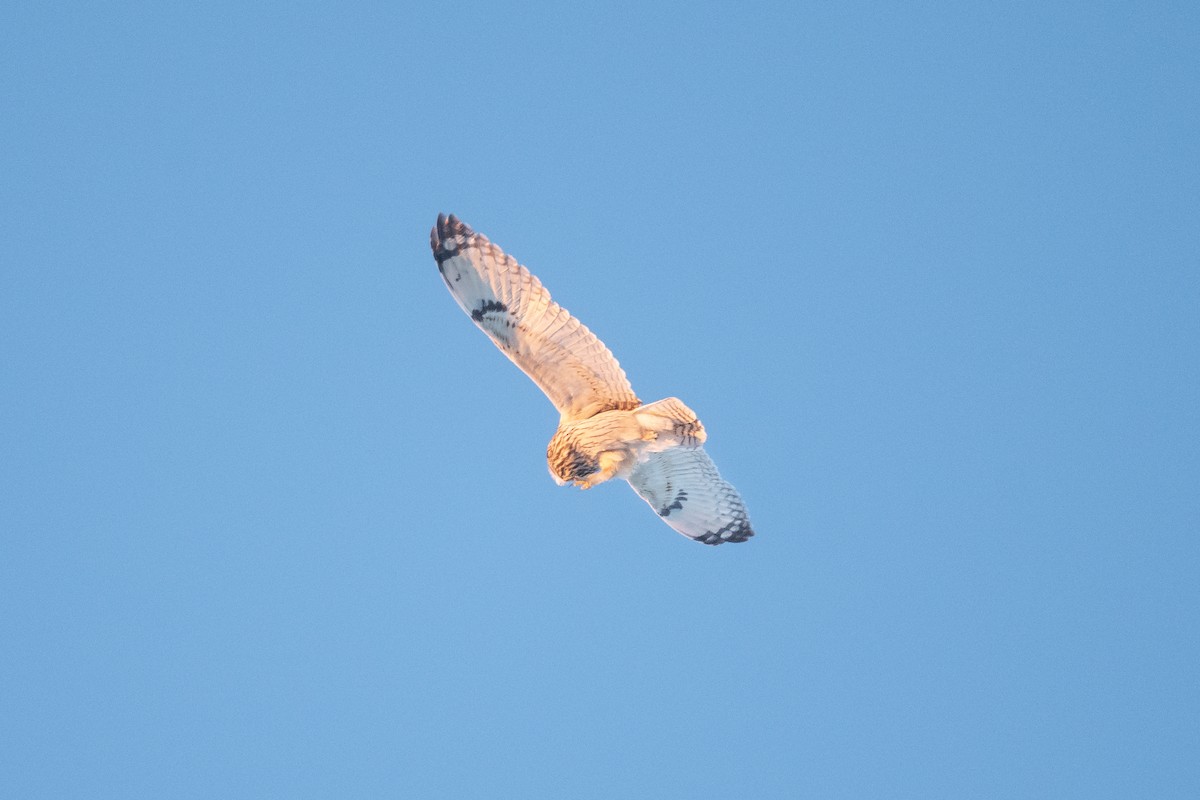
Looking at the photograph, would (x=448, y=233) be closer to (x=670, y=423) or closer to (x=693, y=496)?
(x=670, y=423)

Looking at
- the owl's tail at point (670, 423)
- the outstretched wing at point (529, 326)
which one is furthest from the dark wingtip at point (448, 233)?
the owl's tail at point (670, 423)

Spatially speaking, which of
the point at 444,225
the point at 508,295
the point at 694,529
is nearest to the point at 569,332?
the point at 508,295

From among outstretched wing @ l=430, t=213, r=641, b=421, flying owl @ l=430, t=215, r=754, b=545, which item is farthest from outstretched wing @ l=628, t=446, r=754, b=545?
outstretched wing @ l=430, t=213, r=641, b=421

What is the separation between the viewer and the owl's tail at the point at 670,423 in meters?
9.04

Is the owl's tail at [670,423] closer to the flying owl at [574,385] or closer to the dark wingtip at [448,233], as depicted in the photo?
the flying owl at [574,385]

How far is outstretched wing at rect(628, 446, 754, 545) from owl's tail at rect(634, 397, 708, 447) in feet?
1.19

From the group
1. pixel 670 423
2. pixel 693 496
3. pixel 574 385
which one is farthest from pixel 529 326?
pixel 693 496

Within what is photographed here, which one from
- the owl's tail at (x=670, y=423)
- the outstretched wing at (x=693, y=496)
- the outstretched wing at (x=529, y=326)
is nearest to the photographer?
the owl's tail at (x=670, y=423)

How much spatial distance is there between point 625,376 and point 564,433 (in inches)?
26.6

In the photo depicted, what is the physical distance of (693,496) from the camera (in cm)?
995

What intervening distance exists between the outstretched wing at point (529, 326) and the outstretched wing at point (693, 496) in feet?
1.85

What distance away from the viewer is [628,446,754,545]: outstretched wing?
970 cm

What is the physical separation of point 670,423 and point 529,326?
128cm

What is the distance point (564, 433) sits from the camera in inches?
364
